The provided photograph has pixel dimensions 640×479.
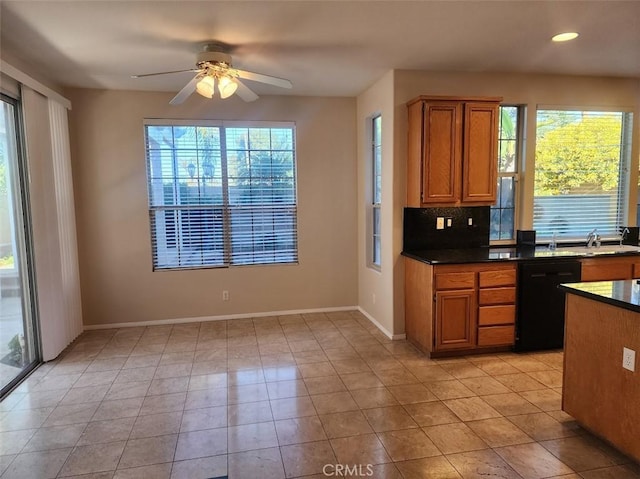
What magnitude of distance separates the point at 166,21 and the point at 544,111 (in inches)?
148

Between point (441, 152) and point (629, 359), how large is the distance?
223cm

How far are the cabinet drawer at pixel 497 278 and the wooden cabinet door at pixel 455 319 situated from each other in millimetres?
136

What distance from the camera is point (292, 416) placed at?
277 centimetres

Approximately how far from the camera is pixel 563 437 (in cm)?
248

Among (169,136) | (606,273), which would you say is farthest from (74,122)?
(606,273)

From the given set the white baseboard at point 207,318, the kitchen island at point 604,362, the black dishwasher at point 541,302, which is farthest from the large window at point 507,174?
the white baseboard at point 207,318

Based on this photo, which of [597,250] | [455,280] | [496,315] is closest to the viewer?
[455,280]

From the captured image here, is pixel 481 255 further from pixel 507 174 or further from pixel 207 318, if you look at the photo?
pixel 207 318

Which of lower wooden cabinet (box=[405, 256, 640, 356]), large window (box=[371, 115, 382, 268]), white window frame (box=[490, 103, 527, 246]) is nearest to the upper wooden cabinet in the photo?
white window frame (box=[490, 103, 527, 246])

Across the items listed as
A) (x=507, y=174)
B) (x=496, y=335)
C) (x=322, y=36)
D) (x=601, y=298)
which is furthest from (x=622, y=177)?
(x=322, y=36)

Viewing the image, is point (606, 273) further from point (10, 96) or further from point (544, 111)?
point (10, 96)

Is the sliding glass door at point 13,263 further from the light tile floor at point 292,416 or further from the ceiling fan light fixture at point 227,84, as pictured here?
the ceiling fan light fixture at point 227,84

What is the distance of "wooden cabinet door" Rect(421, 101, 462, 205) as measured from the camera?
12.3 ft

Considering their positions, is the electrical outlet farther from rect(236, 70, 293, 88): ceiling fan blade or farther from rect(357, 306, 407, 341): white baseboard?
rect(236, 70, 293, 88): ceiling fan blade
